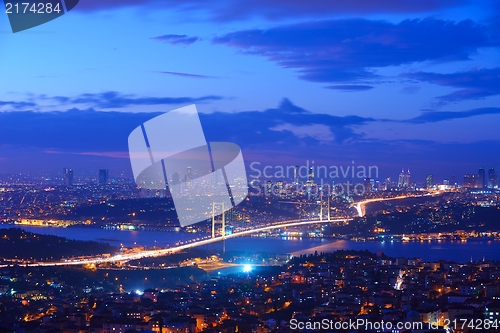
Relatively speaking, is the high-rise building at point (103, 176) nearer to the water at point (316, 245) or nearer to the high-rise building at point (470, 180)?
A: the water at point (316, 245)

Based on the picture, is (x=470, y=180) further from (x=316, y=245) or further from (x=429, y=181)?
(x=316, y=245)

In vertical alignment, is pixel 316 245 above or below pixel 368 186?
below

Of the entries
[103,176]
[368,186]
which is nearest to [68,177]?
[103,176]

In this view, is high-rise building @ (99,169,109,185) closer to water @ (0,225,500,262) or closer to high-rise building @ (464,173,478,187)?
water @ (0,225,500,262)

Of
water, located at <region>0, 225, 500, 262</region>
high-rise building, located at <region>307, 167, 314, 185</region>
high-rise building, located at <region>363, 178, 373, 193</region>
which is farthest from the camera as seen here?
high-rise building, located at <region>363, 178, 373, 193</region>

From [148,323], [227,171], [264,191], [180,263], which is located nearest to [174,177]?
[227,171]

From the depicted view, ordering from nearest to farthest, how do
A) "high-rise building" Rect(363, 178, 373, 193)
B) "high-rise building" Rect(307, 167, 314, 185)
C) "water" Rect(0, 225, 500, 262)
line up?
1. "water" Rect(0, 225, 500, 262)
2. "high-rise building" Rect(307, 167, 314, 185)
3. "high-rise building" Rect(363, 178, 373, 193)

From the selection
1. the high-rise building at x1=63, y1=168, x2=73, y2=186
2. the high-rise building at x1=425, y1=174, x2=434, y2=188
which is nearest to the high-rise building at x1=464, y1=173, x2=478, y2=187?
the high-rise building at x1=425, y1=174, x2=434, y2=188

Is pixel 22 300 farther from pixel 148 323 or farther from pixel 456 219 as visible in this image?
pixel 456 219

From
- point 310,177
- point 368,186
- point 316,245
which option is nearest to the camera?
point 316,245

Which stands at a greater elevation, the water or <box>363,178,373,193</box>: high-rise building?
<box>363,178,373,193</box>: high-rise building
